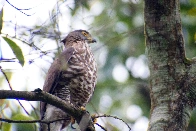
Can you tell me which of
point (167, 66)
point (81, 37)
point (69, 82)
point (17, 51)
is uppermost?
point (81, 37)

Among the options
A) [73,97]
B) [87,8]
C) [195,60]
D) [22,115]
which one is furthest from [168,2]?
[73,97]

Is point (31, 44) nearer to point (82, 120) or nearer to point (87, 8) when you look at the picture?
point (82, 120)

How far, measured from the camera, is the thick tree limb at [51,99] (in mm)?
2689

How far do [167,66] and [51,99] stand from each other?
81 cm

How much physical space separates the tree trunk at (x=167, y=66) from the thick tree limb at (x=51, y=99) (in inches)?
16.4

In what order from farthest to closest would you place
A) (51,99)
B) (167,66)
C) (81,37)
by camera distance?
(81,37) → (167,66) → (51,99)

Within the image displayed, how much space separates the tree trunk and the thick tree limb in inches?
16.4

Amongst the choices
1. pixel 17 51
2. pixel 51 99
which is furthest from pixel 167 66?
pixel 17 51

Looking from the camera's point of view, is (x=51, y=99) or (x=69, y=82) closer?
(x=51, y=99)

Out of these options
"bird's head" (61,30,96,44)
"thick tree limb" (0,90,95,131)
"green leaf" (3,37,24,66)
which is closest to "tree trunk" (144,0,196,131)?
"thick tree limb" (0,90,95,131)

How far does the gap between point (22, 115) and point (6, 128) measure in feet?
0.80

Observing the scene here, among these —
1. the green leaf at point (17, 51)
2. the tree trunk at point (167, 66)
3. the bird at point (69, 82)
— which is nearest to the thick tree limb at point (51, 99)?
the green leaf at point (17, 51)

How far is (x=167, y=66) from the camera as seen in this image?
10.6 ft

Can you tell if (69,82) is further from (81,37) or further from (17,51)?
(17,51)
